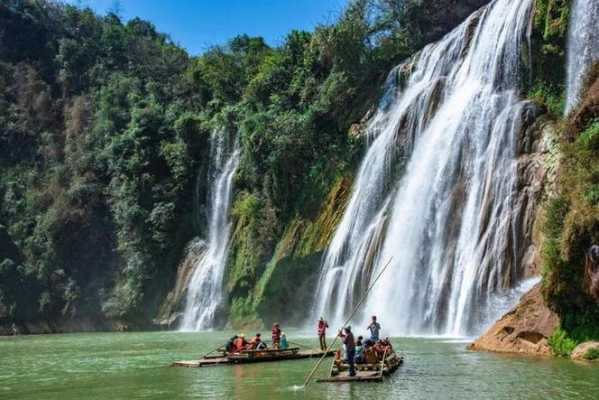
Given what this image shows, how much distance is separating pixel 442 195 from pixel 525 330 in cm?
1167

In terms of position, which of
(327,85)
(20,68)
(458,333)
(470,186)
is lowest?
(458,333)

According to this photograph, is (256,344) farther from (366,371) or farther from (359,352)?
(366,371)

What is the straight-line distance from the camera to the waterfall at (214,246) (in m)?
45.2

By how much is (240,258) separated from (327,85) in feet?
37.4

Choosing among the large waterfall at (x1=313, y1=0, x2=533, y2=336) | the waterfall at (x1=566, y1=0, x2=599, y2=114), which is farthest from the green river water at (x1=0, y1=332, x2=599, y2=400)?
the waterfall at (x1=566, y1=0, x2=599, y2=114)

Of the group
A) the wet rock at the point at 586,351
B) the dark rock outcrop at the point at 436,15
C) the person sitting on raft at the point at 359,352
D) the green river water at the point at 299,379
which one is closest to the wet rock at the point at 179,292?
the dark rock outcrop at the point at 436,15

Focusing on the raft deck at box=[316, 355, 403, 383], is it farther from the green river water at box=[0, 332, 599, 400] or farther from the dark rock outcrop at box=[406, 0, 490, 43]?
the dark rock outcrop at box=[406, 0, 490, 43]

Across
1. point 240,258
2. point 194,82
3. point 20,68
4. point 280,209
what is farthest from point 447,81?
point 20,68

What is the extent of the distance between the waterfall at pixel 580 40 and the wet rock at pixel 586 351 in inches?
542

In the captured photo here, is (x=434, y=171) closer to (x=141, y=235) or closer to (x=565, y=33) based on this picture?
(x=565, y=33)

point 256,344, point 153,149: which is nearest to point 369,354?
point 256,344

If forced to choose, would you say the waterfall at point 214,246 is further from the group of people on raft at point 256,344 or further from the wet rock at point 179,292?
the group of people on raft at point 256,344

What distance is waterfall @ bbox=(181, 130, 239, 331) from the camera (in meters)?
45.2

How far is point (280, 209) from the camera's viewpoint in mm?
44281
